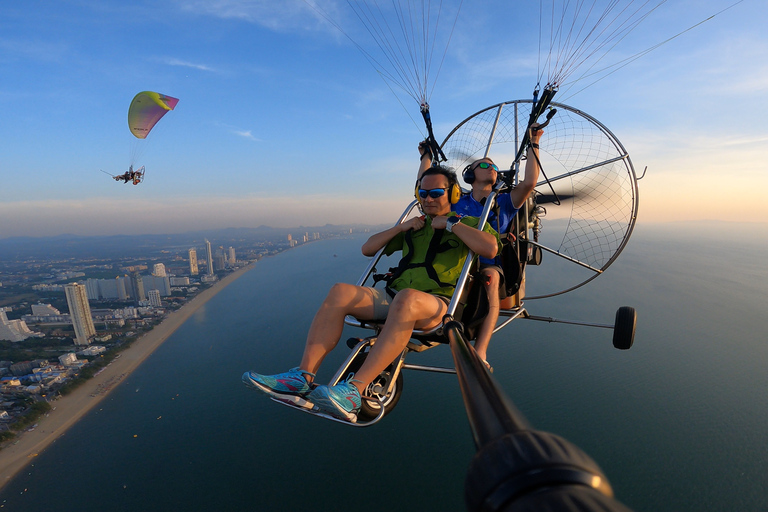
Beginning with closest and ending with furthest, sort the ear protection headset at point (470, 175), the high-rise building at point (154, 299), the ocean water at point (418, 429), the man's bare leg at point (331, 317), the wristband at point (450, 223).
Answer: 1. the man's bare leg at point (331, 317)
2. the wristband at point (450, 223)
3. the ear protection headset at point (470, 175)
4. the ocean water at point (418, 429)
5. the high-rise building at point (154, 299)

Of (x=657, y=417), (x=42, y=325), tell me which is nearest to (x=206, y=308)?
(x=42, y=325)

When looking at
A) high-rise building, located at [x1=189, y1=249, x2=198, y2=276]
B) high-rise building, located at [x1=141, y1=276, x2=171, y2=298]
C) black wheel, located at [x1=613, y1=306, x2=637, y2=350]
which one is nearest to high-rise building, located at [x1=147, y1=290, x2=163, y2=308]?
high-rise building, located at [x1=141, y1=276, x2=171, y2=298]

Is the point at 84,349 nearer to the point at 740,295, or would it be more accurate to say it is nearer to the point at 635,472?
the point at 635,472

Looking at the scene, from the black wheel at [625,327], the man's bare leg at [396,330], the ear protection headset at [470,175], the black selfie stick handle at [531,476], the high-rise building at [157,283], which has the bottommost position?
the high-rise building at [157,283]

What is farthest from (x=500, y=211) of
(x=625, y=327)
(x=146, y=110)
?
(x=146, y=110)

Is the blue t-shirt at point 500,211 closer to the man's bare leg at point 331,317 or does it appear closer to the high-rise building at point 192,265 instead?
the man's bare leg at point 331,317

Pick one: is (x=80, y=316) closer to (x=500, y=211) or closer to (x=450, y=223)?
(x=500, y=211)

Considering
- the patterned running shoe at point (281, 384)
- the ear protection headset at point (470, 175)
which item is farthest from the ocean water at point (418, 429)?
the patterned running shoe at point (281, 384)
